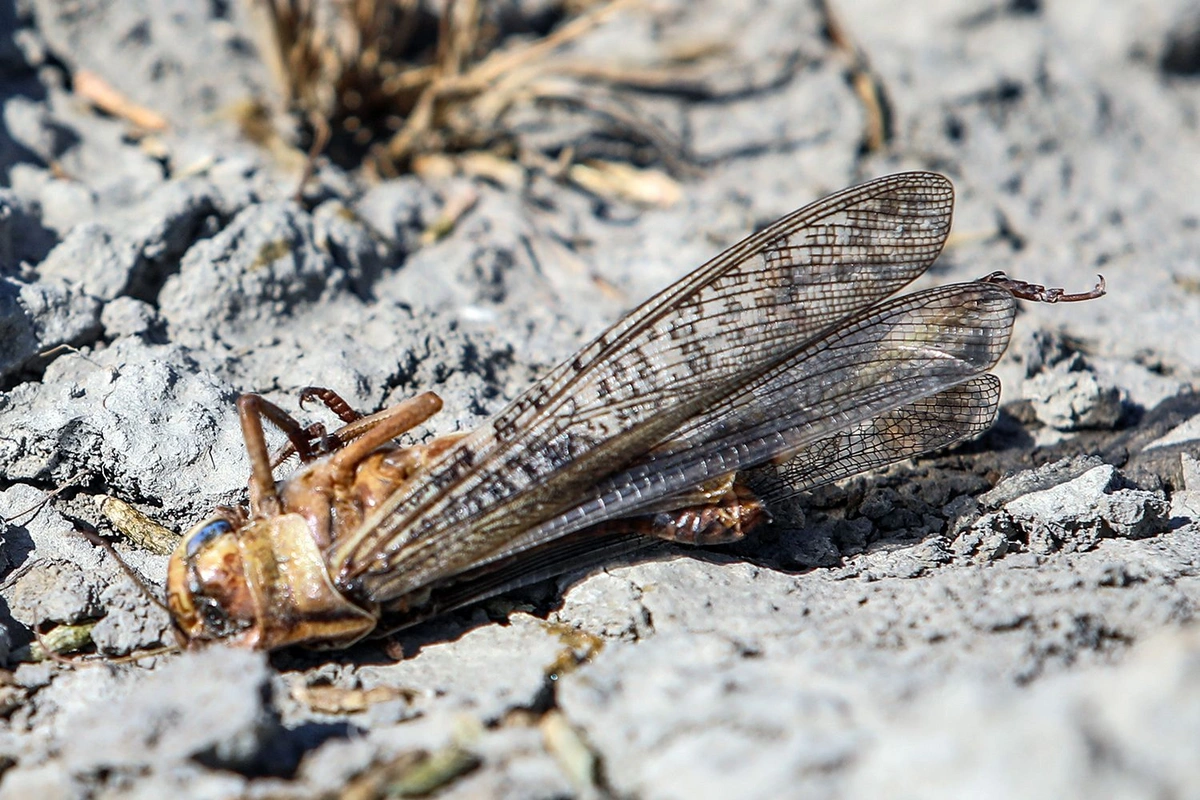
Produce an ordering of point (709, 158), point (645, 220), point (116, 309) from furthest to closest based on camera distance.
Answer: point (709, 158), point (645, 220), point (116, 309)

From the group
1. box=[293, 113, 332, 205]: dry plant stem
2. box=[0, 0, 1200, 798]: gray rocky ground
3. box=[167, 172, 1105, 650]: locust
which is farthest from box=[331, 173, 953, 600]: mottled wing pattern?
Result: box=[293, 113, 332, 205]: dry plant stem

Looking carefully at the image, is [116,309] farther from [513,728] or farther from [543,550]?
[513,728]

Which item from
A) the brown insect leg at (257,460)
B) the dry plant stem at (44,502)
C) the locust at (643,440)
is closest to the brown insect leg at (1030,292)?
the locust at (643,440)

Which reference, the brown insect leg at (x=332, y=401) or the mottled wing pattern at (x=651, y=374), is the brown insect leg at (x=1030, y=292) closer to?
the mottled wing pattern at (x=651, y=374)

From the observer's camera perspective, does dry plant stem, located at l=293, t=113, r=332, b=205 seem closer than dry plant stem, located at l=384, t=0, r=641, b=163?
Yes

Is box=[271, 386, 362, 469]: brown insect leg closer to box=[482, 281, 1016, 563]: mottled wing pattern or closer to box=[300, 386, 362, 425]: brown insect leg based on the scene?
box=[300, 386, 362, 425]: brown insect leg

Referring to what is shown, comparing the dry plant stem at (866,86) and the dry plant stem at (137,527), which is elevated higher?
the dry plant stem at (866,86)

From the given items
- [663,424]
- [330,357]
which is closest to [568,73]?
[330,357]
